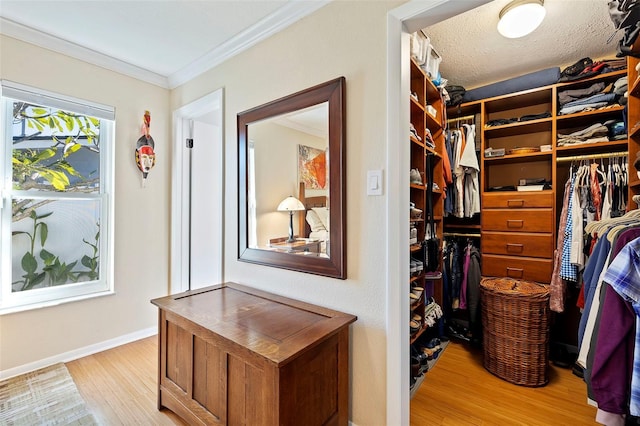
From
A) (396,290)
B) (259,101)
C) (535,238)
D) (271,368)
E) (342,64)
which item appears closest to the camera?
(271,368)

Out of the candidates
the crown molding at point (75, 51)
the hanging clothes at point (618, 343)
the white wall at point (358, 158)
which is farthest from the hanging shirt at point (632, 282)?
the crown molding at point (75, 51)

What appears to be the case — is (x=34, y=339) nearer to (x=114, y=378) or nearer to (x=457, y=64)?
(x=114, y=378)

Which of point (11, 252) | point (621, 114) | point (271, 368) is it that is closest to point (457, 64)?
point (621, 114)

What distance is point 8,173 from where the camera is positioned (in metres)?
2.06

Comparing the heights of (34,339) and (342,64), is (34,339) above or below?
below

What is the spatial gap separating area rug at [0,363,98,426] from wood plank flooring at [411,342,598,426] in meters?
2.02

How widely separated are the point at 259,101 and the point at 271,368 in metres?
1.69

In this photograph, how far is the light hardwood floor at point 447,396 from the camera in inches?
65.8

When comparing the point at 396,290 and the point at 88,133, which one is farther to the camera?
the point at 88,133

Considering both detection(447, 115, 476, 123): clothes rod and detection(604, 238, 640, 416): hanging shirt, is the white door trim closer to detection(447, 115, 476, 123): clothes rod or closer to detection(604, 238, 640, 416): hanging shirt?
detection(604, 238, 640, 416): hanging shirt

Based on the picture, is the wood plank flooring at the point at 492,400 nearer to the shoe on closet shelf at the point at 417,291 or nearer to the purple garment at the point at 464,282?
the purple garment at the point at 464,282

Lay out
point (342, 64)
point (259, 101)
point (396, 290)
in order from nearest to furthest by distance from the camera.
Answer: point (396, 290), point (342, 64), point (259, 101)

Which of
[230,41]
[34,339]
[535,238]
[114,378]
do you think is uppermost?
[230,41]

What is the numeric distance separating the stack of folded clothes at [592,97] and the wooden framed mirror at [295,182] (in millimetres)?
2013
